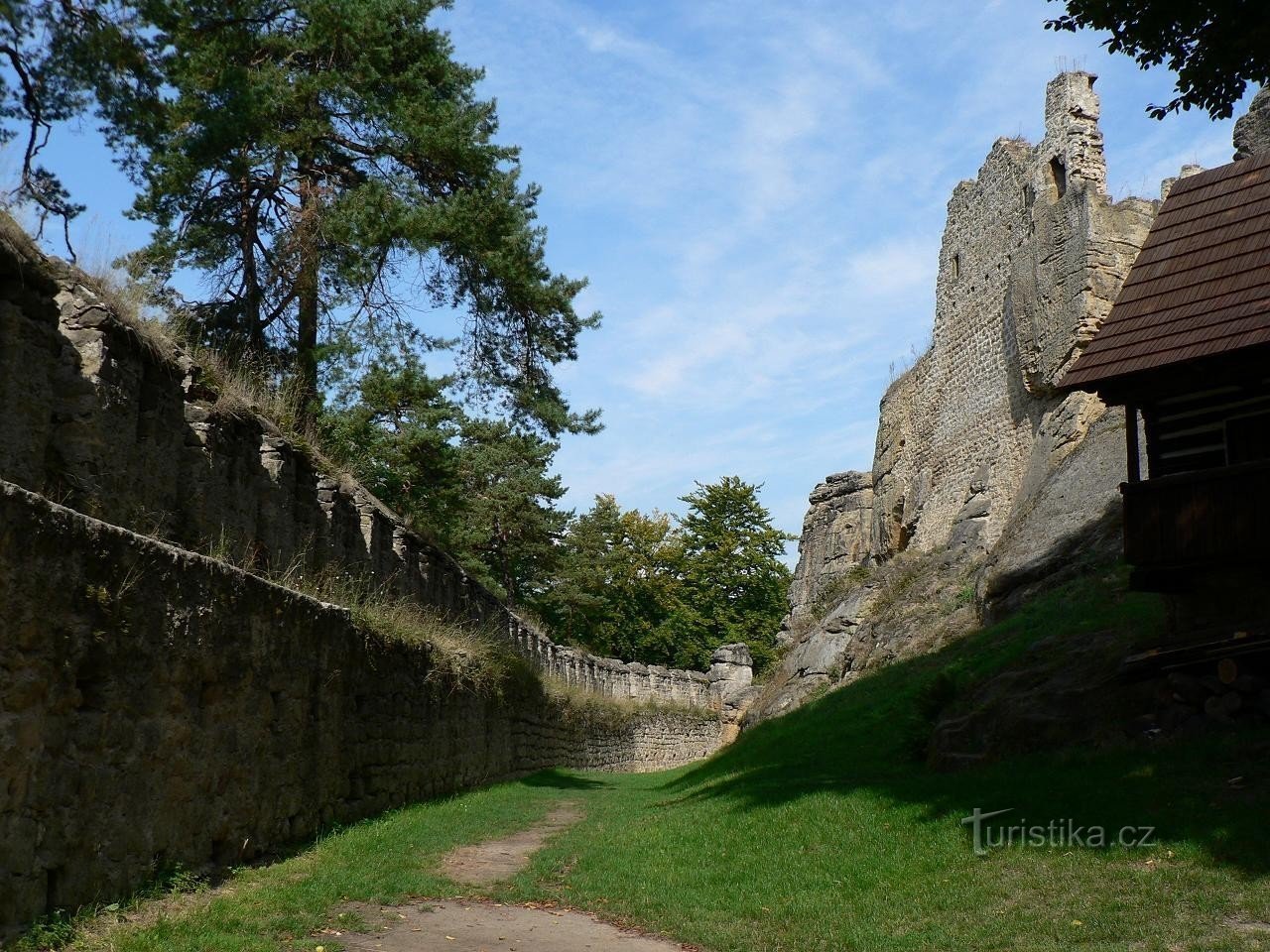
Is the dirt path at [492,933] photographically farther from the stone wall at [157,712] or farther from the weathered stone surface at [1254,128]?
the weathered stone surface at [1254,128]

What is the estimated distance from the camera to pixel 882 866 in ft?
28.5

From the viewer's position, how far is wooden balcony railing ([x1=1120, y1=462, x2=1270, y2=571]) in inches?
432

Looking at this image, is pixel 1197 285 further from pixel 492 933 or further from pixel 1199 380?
pixel 492 933

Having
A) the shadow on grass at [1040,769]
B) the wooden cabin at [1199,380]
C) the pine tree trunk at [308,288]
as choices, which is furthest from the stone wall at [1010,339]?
the pine tree trunk at [308,288]

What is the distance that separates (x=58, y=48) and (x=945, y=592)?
679 inches

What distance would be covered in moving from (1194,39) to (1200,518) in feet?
15.6

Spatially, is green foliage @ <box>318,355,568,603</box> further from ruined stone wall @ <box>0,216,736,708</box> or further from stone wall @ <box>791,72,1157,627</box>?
stone wall @ <box>791,72,1157,627</box>

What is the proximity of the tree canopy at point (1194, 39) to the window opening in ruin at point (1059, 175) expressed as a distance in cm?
1313

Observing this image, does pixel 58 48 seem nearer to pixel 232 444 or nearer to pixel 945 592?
pixel 232 444

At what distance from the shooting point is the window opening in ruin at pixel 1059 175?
24.5 m

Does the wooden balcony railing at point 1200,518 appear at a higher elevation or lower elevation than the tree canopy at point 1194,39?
lower

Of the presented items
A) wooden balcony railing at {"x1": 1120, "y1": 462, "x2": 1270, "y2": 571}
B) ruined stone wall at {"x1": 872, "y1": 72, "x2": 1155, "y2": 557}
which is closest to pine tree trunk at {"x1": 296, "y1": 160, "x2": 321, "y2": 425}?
wooden balcony railing at {"x1": 1120, "y1": 462, "x2": 1270, "y2": 571}

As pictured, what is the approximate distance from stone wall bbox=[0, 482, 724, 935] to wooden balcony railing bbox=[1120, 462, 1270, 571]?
7.82 metres

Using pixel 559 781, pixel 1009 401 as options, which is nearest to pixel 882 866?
pixel 559 781
